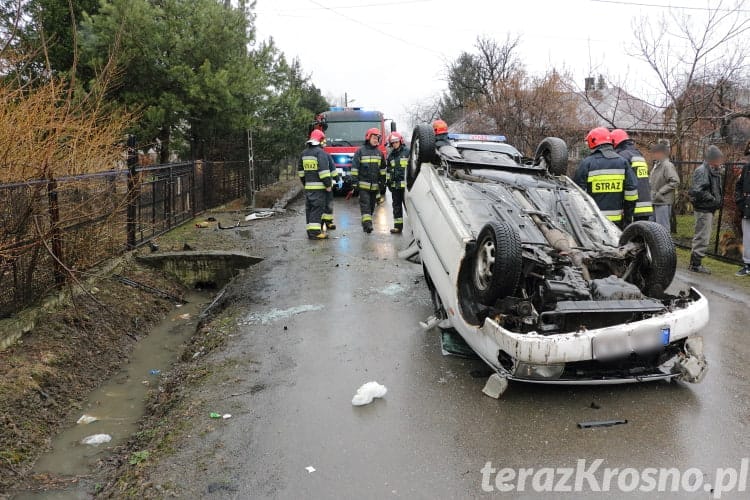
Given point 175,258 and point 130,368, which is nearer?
point 130,368

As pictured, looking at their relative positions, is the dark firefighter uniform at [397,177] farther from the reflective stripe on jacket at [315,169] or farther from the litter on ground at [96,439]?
the litter on ground at [96,439]

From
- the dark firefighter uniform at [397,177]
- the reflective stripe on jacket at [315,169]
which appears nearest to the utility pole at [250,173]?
the dark firefighter uniform at [397,177]

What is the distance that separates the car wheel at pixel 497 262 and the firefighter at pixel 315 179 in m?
5.76

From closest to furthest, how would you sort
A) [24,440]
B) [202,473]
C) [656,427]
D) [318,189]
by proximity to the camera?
1. [202,473]
2. [656,427]
3. [24,440]
4. [318,189]

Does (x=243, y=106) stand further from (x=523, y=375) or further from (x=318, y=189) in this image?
(x=523, y=375)

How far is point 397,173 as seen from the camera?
10078mm

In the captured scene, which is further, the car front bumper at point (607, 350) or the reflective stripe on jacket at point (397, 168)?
the reflective stripe on jacket at point (397, 168)

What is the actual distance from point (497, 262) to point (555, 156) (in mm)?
3105

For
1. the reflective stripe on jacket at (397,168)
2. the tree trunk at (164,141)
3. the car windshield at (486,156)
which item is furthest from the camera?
the tree trunk at (164,141)

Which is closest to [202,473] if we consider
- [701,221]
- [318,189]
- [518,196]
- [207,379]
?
[207,379]

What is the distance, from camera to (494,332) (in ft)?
12.1

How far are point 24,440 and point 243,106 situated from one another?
11663mm

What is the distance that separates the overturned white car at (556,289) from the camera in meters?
3.56

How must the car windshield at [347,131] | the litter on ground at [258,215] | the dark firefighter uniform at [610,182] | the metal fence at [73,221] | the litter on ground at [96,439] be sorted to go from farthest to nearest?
the car windshield at [347,131] → the litter on ground at [258,215] → the dark firefighter uniform at [610,182] → the metal fence at [73,221] → the litter on ground at [96,439]
